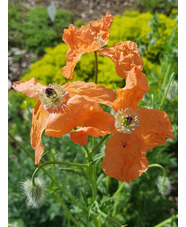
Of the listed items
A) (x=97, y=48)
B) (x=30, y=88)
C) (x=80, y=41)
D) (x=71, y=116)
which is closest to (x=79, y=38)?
(x=80, y=41)

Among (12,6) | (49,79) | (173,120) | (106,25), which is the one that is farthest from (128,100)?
(12,6)

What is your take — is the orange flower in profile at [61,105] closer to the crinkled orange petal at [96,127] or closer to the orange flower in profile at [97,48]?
the crinkled orange petal at [96,127]

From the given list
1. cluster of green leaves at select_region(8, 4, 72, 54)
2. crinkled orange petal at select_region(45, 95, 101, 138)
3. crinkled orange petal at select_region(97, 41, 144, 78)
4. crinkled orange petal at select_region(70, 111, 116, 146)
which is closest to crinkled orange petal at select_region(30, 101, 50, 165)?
crinkled orange petal at select_region(45, 95, 101, 138)

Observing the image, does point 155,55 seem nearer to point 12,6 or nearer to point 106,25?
point 106,25

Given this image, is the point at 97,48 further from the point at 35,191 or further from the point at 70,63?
the point at 35,191

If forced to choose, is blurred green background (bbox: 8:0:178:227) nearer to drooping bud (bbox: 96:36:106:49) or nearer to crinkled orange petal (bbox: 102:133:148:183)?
crinkled orange petal (bbox: 102:133:148:183)

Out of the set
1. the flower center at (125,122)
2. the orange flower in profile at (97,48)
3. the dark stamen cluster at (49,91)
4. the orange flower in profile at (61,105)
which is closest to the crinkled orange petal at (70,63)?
the orange flower in profile at (97,48)
